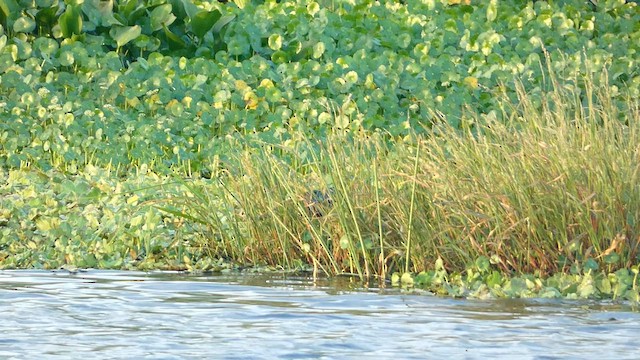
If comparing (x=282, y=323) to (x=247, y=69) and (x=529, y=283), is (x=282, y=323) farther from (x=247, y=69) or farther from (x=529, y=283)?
(x=247, y=69)

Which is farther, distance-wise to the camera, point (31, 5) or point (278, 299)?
point (31, 5)

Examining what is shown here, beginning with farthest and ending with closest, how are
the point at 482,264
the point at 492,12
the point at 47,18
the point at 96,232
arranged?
1. the point at 492,12
2. the point at 47,18
3. the point at 96,232
4. the point at 482,264

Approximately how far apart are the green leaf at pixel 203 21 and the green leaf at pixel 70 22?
118cm

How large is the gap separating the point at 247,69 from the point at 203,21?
3.91 ft

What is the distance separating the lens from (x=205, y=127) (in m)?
12.3

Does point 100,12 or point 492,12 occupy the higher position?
point 492,12

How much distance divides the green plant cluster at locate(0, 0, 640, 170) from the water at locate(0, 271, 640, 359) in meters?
4.42

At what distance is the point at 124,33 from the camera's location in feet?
44.7

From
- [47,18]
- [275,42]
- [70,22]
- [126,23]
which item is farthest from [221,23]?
[47,18]

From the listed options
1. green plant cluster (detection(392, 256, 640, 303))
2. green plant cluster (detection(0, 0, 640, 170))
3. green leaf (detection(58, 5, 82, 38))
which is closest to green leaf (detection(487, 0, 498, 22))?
green plant cluster (detection(0, 0, 640, 170))

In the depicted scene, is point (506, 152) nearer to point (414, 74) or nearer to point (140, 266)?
point (140, 266)

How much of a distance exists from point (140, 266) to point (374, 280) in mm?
1411

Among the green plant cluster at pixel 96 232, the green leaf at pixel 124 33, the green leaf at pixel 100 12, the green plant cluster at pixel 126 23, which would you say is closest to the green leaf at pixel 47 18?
the green plant cluster at pixel 126 23

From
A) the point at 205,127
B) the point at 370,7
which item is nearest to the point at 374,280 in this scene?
the point at 205,127
